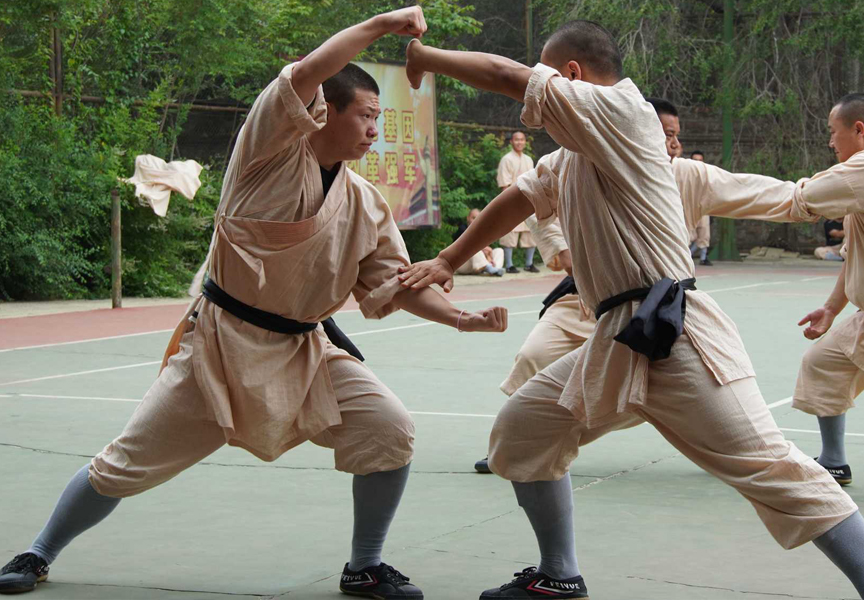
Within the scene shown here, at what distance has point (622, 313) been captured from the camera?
12.2 feet

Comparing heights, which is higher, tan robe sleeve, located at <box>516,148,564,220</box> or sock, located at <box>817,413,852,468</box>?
tan robe sleeve, located at <box>516,148,564,220</box>

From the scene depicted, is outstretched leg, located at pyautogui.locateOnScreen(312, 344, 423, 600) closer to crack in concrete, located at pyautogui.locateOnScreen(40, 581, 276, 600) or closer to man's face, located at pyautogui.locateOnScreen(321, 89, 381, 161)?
crack in concrete, located at pyautogui.locateOnScreen(40, 581, 276, 600)

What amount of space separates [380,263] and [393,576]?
3.49 ft

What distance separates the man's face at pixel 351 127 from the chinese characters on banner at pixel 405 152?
14.5 meters

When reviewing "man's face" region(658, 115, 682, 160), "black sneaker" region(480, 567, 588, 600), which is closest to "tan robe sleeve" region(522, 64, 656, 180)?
"black sneaker" region(480, 567, 588, 600)

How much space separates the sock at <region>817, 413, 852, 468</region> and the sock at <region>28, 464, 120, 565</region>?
3.51 m

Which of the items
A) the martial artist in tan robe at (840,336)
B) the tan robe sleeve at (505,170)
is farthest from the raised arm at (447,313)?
the tan robe sleeve at (505,170)

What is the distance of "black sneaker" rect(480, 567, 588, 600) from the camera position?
4.02 m

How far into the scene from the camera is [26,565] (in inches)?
162

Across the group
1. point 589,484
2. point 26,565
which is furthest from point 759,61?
point 26,565

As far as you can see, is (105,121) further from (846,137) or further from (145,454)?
(145,454)

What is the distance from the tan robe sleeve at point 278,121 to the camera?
3.79m

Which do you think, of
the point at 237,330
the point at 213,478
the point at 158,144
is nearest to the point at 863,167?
the point at 237,330

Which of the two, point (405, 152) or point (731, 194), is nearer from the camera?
point (731, 194)
